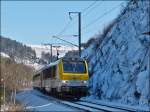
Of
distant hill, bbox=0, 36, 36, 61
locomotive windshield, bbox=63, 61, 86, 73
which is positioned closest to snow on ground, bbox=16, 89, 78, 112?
locomotive windshield, bbox=63, 61, 86, 73

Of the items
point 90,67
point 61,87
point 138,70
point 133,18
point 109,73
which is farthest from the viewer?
point 90,67

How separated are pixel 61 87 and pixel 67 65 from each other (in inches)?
72.8

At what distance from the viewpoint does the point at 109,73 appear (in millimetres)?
35438

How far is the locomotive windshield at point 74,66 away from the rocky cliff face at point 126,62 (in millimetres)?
2160

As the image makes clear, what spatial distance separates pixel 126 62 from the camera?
3384cm

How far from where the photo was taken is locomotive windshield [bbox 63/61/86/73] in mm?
33688

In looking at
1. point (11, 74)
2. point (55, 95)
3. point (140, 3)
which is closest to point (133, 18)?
point (140, 3)

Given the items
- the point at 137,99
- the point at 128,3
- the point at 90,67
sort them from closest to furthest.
→ the point at 137,99
the point at 90,67
the point at 128,3

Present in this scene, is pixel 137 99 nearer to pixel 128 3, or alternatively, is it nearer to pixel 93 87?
pixel 93 87

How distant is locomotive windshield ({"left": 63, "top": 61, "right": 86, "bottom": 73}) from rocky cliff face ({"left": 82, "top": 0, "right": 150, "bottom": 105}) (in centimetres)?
216

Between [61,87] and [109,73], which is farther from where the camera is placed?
[109,73]

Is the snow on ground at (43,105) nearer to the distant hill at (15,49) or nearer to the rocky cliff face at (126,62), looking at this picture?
the rocky cliff face at (126,62)

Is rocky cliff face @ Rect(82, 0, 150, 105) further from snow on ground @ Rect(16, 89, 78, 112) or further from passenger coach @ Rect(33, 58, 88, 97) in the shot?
snow on ground @ Rect(16, 89, 78, 112)

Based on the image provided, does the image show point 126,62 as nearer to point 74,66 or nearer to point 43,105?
point 74,66
